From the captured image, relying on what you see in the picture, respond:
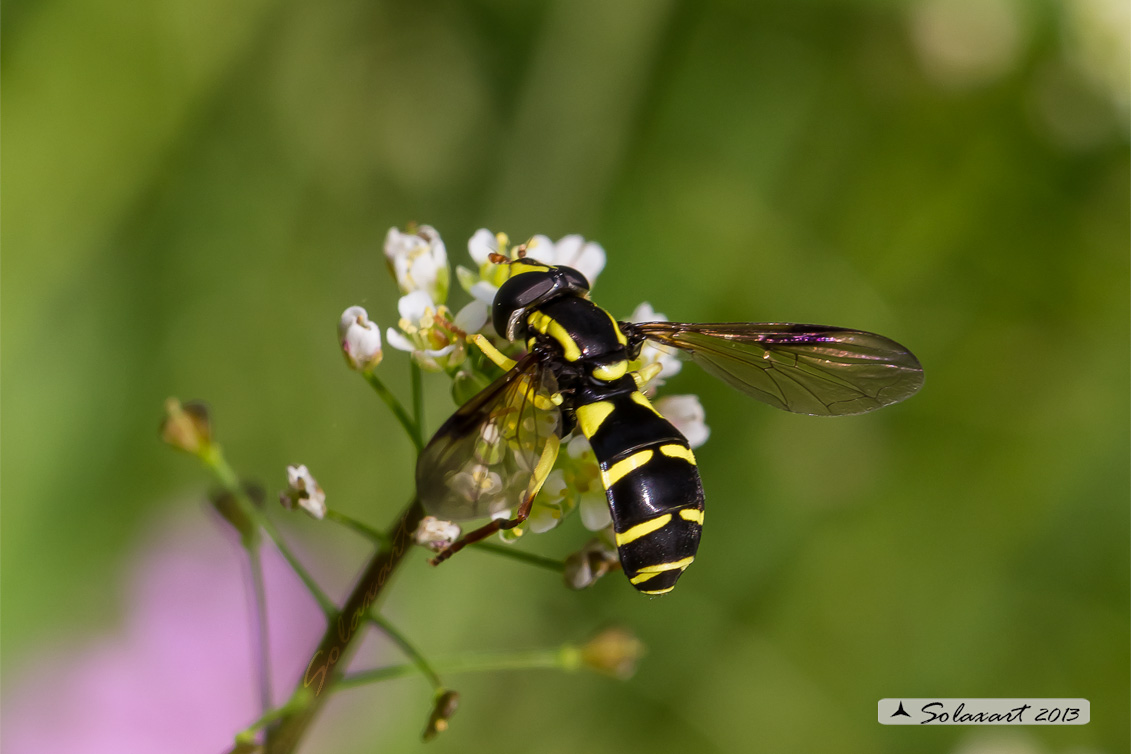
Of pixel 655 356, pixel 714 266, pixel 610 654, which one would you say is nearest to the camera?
pixel 610 654

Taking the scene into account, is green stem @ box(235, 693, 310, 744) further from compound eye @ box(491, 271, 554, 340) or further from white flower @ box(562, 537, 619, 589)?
compound eye @ box(491, 271, 554, 340)

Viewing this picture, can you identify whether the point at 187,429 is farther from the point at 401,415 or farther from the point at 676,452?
the point at 676,452

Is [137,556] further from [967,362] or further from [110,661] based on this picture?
[967,362]

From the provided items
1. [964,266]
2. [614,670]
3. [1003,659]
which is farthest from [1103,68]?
[614,670]

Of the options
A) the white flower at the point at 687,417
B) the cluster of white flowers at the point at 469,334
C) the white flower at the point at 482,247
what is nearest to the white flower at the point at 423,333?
the cluster of white flowers at the point at 469,334

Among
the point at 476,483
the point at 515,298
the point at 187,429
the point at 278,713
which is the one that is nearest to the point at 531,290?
the point at 515,298

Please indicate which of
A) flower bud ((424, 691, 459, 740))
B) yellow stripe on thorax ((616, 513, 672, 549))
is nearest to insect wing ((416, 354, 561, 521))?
yellow stripe on thorax ((616, 513, 672, 549))

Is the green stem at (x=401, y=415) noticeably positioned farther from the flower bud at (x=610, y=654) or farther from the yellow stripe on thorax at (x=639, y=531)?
the flower bud at (x=610, y=654)
